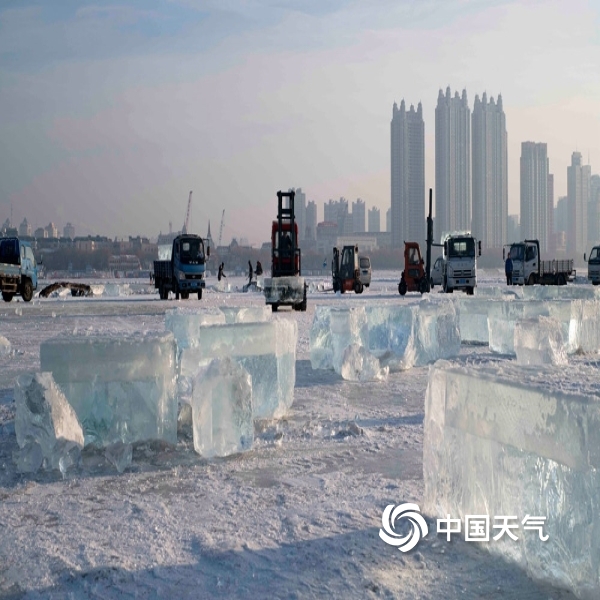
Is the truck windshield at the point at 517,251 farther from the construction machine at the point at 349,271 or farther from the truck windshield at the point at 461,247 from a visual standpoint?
the construction machine at the point at 349,271

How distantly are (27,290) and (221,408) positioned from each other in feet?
83.2

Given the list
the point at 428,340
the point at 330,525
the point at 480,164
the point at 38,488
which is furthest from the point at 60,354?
the point at 480,164

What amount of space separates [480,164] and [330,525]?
154m

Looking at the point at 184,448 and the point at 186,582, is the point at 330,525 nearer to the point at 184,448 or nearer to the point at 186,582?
the point at 186,582

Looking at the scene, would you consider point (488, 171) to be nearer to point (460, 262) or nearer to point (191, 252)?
point (460, 262)

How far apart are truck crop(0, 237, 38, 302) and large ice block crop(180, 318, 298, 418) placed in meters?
22.7

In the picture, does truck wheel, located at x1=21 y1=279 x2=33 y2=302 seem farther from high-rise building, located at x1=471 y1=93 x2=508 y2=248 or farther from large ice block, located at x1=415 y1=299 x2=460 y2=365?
high-rise building, located at x1=471 y1=93 x2=508 y2=248

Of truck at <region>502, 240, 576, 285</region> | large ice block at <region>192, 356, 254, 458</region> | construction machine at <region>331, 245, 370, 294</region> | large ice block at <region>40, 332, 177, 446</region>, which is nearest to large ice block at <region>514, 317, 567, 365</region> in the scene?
large ice block at <region>192, 356, 254, 458</region>

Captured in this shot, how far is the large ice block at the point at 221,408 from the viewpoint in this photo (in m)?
5.37

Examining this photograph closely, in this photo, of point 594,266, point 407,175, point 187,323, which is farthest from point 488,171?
point 187,323

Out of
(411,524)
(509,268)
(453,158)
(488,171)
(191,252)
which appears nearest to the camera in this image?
(411,524)

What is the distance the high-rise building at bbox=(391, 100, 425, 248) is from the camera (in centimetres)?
15688

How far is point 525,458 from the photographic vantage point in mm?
3301

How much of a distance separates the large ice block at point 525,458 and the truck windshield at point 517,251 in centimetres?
3250
